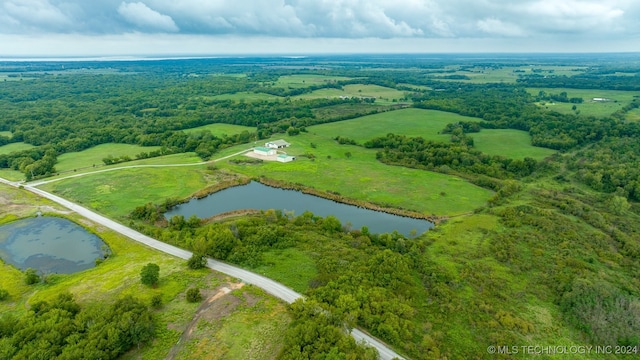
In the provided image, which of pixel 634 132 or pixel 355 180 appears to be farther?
pixel 634 132

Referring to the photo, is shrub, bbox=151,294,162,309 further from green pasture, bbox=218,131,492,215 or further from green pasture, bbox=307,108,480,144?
green pasture, bbox=307,108,480,144

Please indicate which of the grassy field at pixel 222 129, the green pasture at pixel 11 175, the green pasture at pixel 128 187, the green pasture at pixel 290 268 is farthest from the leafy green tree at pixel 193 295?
the grassy field at pixel 222 129

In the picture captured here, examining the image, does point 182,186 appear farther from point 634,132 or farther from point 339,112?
point 634,132

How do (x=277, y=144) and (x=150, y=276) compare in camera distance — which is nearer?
(x=150, y=276)

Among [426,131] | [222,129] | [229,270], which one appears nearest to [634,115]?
[426,131]

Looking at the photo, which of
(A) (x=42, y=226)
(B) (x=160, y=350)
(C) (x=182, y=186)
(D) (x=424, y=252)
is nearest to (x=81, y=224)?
(A) (x=42, y=226)

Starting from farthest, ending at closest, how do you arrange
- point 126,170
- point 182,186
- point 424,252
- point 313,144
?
point 313,144, point 126,170, point 182,186, point 424,252

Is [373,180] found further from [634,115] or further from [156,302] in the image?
[634,115]
